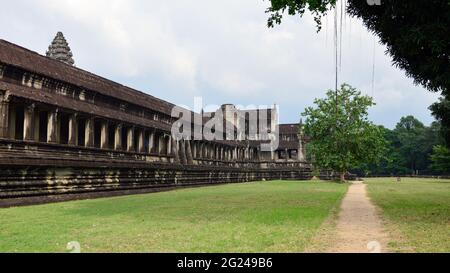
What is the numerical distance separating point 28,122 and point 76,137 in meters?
3.45

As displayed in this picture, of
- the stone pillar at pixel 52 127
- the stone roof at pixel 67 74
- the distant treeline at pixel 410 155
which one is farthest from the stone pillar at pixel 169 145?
the distant treeline at pixel 410 155

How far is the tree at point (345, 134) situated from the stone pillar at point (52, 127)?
2835cm

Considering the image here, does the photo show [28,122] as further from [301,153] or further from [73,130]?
[301,153]

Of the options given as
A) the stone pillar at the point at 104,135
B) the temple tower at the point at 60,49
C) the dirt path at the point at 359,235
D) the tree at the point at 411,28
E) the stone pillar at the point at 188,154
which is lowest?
the dirt path at the point at 359,235

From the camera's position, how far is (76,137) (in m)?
21.2

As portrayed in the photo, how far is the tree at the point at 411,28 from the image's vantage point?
10773mm

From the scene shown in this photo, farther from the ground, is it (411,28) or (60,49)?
(60,49)

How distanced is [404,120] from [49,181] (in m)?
109

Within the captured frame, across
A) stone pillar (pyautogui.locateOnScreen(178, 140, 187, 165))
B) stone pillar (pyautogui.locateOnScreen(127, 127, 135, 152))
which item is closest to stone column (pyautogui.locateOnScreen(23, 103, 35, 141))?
stone pillar (pyautogui.locateOnScreen(127, 127, 135, 152))

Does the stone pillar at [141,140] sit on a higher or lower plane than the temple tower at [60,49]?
lower

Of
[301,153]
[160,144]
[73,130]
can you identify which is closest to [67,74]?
[73,130]

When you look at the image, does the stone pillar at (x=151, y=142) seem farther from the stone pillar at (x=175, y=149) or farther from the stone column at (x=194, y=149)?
the stone column at (x=194, y=149)

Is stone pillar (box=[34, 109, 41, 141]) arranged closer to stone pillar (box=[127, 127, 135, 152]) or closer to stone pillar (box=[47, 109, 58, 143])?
stone pillar (box=[47, 109, 58, 143])
